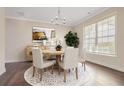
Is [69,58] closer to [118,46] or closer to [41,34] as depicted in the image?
[118,46]

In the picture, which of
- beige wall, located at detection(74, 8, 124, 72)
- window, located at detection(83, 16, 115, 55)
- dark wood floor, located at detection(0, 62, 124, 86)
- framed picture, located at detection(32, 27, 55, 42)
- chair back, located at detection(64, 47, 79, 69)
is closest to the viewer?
dark wood floor, located at detection(0, 62, 124, 86)

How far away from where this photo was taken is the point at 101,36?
4809mm

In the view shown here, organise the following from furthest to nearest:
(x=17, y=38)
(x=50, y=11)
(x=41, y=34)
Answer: (x=41, y=34), (x=17, y=38), (x=50, y=11)

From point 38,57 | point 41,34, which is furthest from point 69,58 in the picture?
point 41,34

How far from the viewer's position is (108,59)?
4.14m

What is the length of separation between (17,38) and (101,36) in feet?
15.3

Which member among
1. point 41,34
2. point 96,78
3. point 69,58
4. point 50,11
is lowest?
point 96,78

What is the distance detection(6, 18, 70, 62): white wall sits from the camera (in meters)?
5.41

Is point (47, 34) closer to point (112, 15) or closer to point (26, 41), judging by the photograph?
point (26, 41)

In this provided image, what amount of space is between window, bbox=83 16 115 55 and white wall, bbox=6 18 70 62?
11.6 ft

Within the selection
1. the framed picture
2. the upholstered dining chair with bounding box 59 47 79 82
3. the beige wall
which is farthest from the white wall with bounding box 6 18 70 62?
the beige wall

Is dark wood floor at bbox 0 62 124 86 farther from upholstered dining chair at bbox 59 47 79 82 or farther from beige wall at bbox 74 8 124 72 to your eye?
upholstered dining chair at bbox 59 47 79 82
